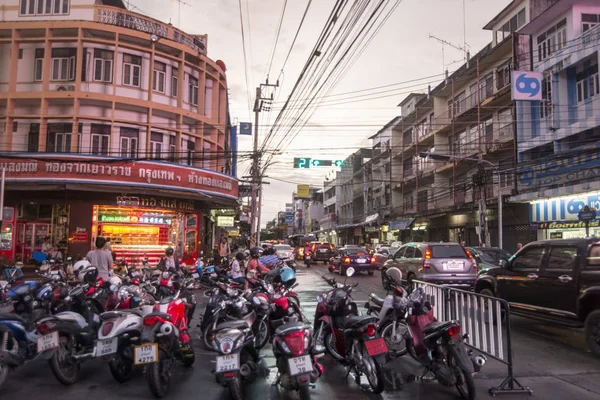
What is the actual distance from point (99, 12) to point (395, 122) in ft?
105

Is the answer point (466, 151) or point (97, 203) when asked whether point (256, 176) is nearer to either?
point (97, 203)

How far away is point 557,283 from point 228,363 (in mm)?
6058

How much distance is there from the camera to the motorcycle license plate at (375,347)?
203 inches

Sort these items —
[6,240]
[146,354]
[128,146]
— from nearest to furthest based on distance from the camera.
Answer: [146,354] < [6,240] < [128,146]

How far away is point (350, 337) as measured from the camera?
5.60 m

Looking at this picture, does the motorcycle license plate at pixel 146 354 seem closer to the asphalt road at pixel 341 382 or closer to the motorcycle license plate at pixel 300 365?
the asphalt road at pixel 341 382

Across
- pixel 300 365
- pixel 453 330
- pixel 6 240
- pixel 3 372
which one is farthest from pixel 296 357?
pixel 6 240

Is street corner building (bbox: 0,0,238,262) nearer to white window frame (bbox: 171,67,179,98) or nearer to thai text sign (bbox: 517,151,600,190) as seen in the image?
white window frame (bbox: 171,67,179,98)

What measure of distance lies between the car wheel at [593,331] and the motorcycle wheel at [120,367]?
689 centimetres

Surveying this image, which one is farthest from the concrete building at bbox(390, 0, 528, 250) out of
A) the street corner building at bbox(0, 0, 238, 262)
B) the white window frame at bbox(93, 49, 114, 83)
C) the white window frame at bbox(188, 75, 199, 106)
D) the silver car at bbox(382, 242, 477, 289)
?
the white window frame at bbox(93, 49, 114, 83)

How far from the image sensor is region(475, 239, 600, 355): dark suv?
7.09m

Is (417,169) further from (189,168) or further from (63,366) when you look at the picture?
(63,366)

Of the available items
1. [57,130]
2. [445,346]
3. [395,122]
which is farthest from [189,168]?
[395,122]

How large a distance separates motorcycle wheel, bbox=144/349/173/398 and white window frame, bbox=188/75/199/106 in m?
20.5
